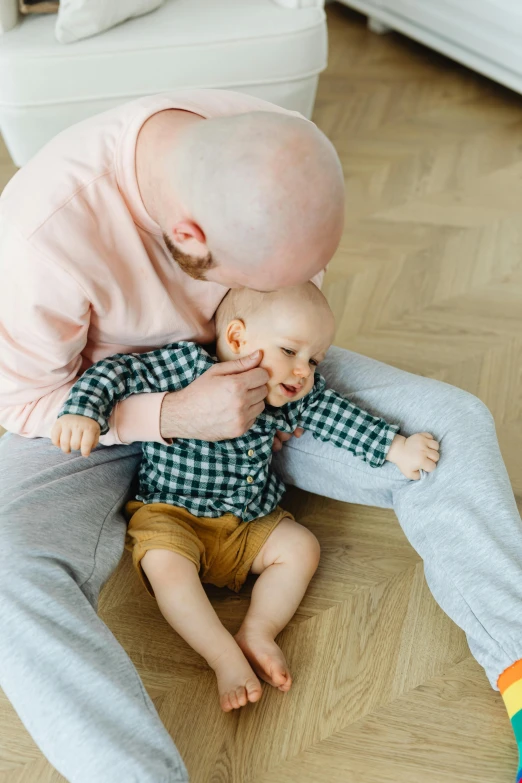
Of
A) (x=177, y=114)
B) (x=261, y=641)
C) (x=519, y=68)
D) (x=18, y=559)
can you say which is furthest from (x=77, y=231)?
(x=519, y=68)

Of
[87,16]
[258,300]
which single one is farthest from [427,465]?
[87,16]

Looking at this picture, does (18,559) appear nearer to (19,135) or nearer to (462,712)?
(462,712)

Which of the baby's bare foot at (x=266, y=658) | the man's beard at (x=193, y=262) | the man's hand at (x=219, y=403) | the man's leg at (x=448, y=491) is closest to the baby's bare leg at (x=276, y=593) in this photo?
the baby's bare foot at (x=266, y=658)

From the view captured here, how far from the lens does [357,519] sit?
51.9 inches

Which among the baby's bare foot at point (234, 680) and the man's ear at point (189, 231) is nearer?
the man's ear at point (189, 231)

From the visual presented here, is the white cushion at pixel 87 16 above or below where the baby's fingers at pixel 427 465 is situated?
above

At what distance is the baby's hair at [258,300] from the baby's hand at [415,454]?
0.21 m

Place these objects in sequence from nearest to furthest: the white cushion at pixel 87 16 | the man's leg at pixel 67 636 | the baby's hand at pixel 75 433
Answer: the man's leg at pixel 67 636 < the baby's hand at pixel 75 433 < the white cushion at pixel 87 16

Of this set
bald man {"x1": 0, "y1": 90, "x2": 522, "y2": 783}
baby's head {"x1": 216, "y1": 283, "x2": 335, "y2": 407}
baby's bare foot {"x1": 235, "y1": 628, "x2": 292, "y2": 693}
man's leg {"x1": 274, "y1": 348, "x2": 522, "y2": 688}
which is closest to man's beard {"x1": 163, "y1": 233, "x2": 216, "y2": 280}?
bald man {"x1": 0, "y1": 90, "x2": 522, "y2": 783}

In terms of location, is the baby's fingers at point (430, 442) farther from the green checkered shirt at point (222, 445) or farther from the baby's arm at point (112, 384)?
the baby's arm at point (112, 384)

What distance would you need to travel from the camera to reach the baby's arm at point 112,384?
1.00m

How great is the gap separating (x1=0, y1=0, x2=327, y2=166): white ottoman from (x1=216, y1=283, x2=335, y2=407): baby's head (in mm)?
822

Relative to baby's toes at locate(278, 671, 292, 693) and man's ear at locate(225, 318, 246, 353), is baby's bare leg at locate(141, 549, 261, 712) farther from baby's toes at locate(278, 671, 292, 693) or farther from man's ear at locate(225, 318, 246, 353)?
man's ear at locate(225, 318, 246, 353)

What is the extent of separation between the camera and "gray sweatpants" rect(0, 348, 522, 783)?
866 mm
